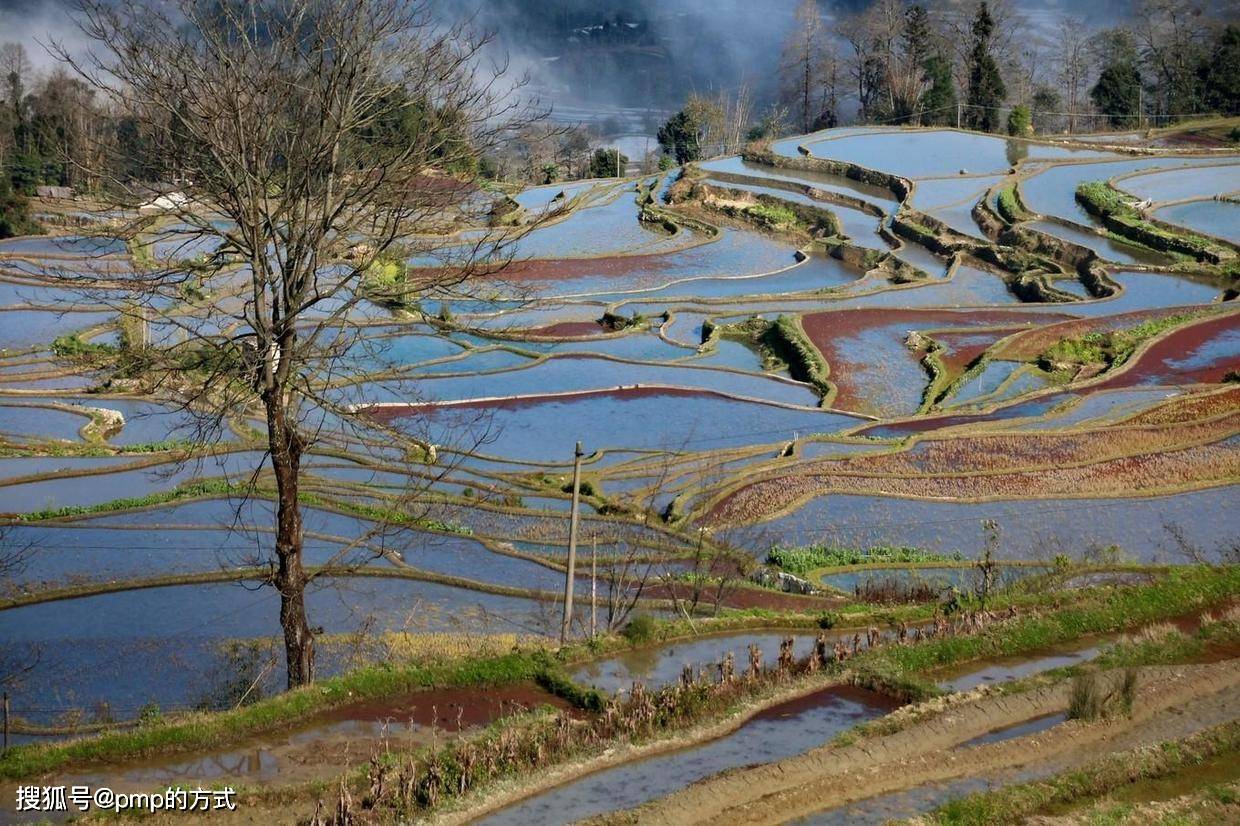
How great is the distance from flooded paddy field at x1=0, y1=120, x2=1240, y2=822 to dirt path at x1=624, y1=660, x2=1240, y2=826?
0.27 m

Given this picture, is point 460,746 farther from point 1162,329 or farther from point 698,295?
point 698,295

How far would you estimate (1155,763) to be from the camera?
36.0ft

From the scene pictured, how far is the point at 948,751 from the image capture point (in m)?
11.3

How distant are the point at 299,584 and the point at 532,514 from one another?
9601mm

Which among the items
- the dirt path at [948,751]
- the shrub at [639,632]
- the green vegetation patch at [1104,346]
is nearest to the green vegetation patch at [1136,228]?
the green vegetation patch at [1104,346]

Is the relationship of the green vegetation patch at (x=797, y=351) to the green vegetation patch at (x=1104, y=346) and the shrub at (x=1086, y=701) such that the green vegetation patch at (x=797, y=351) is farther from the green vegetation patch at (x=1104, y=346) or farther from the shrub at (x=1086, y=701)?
the shrub at (x=1086, y=701)

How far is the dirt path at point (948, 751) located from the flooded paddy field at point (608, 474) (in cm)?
27

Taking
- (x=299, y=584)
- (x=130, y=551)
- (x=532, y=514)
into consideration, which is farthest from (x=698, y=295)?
(x=299, y=584)

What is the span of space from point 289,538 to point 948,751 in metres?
5.94

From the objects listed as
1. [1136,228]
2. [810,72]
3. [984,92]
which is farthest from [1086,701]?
[810,72]

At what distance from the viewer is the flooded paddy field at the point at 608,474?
1305 cm

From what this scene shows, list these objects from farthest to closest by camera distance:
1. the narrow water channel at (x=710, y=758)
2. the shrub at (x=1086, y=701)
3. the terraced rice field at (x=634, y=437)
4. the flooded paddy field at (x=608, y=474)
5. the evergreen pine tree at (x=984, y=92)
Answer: the evergreen pine tree at (x=984, y=92)
the terraced rice field at (x=634, y=437)
the flooded paddy field at (x=608, y=474)
the shrub at (x=1086, y=701)
the narrow water channel at (x=710, y=758)

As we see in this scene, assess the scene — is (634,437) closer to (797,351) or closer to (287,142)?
(797,351)

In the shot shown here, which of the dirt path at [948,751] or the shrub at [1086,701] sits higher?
the shrub at [1086,701]
